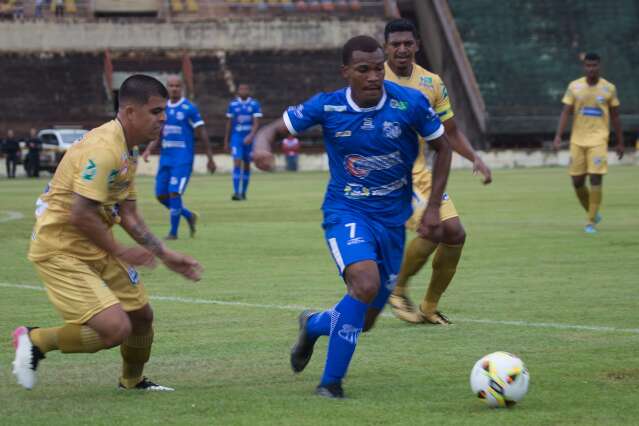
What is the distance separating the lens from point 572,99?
18.9m

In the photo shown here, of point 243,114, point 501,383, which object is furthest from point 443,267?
point 243,114

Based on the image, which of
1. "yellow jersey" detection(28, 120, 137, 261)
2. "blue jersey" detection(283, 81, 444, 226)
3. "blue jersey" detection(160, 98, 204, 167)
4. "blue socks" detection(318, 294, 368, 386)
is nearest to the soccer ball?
"blue socks" detection(318, 294, 368, 386)

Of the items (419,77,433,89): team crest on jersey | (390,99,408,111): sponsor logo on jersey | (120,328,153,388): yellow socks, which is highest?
(390,99,408,111): sponsor logo on jersey

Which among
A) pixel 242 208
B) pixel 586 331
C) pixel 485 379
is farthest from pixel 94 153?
pixel 242 208

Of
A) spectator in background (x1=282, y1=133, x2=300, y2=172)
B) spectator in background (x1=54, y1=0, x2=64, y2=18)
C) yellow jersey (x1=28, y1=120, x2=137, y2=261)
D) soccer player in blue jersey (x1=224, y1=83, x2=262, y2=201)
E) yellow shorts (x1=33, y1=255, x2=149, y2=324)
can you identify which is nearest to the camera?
yellow jersey (x1=28, y1=120, x2=137, y2=261)

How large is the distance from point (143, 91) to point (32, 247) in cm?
104

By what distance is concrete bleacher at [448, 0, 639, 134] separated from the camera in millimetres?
55562

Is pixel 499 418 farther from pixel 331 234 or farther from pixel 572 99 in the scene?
pixel 572 99

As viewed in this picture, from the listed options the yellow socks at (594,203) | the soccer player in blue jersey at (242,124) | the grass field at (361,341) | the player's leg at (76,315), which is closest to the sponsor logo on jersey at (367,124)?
the grass field at (361,341)

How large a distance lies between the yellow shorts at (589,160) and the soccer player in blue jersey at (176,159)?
561 cm

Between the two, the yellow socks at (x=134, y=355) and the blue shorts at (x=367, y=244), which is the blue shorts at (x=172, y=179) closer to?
the blue shorts at (x=367, y=244)

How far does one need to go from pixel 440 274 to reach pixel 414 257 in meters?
0.51

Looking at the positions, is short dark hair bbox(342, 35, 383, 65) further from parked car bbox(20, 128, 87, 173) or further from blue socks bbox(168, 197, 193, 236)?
parked car bbox(20, 128, 87, 173)

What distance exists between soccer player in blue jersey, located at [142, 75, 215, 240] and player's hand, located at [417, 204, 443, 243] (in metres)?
10.7
